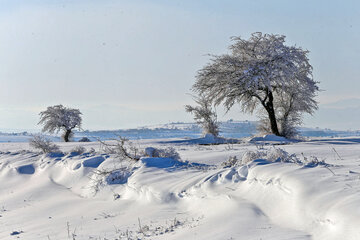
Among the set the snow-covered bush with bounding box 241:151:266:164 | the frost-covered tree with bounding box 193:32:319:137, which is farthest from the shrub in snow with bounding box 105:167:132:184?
the frost-covered tree with bounding box 193:32:319:137

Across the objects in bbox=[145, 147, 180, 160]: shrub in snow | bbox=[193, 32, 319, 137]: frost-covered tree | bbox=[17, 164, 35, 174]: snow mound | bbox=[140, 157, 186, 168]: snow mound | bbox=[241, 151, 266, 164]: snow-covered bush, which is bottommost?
bbox=[17, 164, 35, 174]: snow mound

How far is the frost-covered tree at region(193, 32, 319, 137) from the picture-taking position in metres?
21.8

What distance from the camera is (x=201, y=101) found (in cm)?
2805

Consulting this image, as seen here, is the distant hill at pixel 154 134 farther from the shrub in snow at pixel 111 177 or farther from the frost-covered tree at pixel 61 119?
the shrub in snow at pixel 111 177

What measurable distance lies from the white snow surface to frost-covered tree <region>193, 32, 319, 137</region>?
12.7m

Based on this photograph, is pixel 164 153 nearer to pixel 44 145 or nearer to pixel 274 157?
pixel 274 157

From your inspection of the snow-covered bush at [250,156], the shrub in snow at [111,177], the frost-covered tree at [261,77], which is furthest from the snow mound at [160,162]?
the frost-covered tree at [261,77]

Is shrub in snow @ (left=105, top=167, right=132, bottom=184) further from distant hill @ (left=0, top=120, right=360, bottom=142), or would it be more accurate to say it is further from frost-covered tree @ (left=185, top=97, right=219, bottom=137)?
distant hill @ (left=0, top=120, right=360, bottom=142)

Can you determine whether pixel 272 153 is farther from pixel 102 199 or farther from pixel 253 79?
pixel 253 79

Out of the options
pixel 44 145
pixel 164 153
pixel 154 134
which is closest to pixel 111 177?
pixel 164 153

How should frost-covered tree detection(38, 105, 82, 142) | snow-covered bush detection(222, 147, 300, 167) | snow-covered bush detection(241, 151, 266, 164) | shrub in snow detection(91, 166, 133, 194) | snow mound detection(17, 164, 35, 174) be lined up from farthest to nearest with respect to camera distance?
1. frost-covered tree detection(38, 105, 82, 142)
2. snow mound detection(17, 164, 35, 174)
3. shrub in snow detection(91, 166, 133, 194)
4. snow-covered bush detection(241, 151, 266, 164)
5. snow-covered bush detection(222, 147, 300, 167)

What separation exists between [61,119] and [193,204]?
104 ft

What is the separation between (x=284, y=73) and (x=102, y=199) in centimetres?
1667

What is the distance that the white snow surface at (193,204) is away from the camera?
13.2ft
